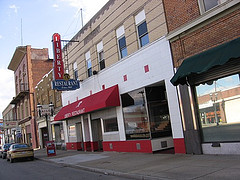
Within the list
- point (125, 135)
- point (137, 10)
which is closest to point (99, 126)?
point (125, 135)

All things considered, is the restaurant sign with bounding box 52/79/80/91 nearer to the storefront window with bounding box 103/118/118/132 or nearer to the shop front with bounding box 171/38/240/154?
the storefront window with bounding box 103/118/118/132

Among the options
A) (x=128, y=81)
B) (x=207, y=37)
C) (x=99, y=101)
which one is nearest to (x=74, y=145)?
(x=99, y=101)

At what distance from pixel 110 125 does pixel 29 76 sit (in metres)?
25.3

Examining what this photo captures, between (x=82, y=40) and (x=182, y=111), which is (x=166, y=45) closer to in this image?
(x=182, y=111)

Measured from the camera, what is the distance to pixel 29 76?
37.6 metres

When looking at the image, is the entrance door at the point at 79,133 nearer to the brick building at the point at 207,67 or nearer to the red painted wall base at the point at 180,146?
the red painted wall base at the point at 180,146

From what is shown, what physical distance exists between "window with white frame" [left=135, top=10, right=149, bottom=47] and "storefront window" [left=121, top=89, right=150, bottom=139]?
2.64m

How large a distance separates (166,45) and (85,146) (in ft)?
37.8

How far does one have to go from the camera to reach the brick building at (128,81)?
39.5 ft

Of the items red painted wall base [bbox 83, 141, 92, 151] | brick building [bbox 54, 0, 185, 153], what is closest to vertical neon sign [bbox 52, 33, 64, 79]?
brick building [bbox 54, 0, 185, 153]

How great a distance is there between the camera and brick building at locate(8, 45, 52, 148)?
121 ft

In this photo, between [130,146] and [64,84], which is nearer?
[130,146]

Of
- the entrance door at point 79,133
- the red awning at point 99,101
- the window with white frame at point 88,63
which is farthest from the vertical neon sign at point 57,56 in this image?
the entrance door at point 79,133

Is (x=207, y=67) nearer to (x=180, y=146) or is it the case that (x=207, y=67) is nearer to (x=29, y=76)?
(x=180, y=146)
